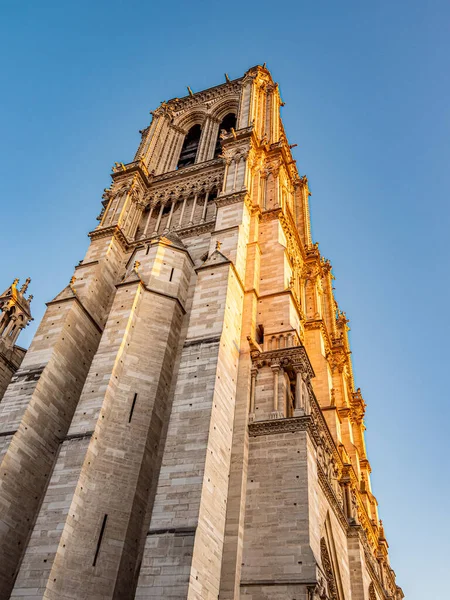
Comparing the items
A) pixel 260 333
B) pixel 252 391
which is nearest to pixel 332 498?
pixel 252 391

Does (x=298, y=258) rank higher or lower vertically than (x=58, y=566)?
higher

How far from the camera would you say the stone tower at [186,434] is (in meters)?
12.8

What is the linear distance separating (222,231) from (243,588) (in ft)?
44.5

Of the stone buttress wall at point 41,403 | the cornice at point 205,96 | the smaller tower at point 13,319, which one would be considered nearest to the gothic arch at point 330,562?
the stone buttress wall at point 41,403

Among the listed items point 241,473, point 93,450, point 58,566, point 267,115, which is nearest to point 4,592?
point 58,566

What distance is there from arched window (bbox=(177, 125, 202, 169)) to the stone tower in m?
8.17

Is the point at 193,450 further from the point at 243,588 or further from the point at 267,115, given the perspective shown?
the point at 267,115

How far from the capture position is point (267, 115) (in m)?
34.0

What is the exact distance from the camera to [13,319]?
2614 cm

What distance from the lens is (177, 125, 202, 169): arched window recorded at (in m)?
35.0

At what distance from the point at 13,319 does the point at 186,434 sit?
1528 centimetres

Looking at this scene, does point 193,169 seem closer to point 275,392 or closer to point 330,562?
point 275,392

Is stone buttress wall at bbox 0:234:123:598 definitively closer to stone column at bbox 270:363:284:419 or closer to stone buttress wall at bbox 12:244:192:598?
stone buttress wall at bbox 12:244:192:598

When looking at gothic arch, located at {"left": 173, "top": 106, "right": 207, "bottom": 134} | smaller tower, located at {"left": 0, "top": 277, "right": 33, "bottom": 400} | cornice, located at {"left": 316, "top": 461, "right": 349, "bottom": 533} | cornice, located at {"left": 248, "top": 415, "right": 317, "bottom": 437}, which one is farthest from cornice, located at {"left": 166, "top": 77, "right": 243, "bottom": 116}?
cornice, located at {"left": 316, "top": 461, "right": 349, "bottom": 533}
